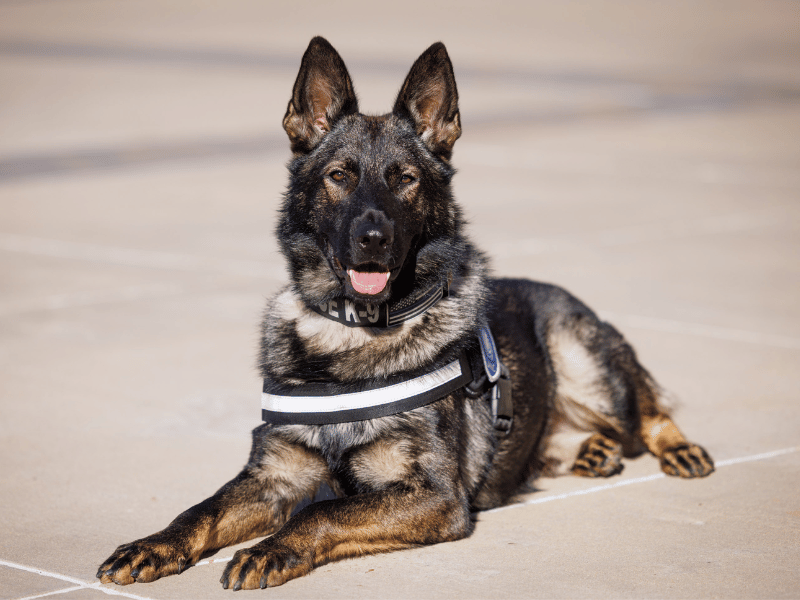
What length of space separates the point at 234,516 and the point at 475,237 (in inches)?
237

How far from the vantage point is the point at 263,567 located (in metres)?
3.23

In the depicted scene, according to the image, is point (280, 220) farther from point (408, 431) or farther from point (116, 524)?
point (116, 524)

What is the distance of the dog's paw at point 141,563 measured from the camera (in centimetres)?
325

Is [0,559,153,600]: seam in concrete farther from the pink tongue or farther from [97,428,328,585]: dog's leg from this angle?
the pink tongue

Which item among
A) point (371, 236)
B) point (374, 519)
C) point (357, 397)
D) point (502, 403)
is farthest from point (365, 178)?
point (374, 519)

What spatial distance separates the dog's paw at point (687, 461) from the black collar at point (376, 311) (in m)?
1.44

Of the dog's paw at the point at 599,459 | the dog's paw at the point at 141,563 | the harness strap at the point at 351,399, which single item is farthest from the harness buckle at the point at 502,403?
the dog's paw at the point at 141,563

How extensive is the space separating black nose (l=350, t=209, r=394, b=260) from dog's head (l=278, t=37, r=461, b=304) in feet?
0.11

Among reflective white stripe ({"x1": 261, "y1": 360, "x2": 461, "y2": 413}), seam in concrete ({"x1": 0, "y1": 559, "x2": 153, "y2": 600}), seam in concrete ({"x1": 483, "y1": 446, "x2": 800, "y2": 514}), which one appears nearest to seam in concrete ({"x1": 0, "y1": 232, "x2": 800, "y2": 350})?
seam in concrete ({"x1": 483, "y1": 446, "x2": 800, "y2": 514})

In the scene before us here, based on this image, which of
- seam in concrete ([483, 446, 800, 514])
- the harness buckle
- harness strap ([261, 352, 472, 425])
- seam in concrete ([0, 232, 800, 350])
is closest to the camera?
harness strap ([261, 352, 472, 425])

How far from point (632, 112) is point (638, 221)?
829 cm

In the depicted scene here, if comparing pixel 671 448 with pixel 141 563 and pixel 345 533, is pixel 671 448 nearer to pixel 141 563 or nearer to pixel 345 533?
pixel 345 533

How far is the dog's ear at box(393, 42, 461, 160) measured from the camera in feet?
12.8

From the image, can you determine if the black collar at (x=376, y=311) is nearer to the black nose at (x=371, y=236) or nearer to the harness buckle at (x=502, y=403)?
the black nose at (x=371, y=236)
